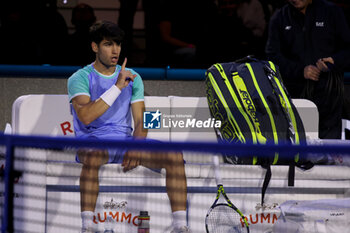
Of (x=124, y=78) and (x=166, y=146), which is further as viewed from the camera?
(x=124, y=78)

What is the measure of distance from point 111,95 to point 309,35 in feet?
4.61

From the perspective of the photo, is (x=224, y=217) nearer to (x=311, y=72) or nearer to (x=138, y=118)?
(x=138, y=118)

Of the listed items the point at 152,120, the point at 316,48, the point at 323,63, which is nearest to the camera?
the point at 152,120

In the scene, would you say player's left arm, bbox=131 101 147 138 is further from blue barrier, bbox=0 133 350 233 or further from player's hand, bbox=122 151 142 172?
blue barrier, bbox=0 133 350 233

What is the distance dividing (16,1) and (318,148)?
3.93 m

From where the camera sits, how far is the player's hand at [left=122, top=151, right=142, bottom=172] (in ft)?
5.69

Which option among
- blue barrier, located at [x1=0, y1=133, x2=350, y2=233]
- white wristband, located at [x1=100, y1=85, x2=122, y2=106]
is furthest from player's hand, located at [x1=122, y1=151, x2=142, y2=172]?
white wristband, located at [x1=100, y1=85, x2=122, y2=106]

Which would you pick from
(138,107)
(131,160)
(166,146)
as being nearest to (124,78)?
(138,107)

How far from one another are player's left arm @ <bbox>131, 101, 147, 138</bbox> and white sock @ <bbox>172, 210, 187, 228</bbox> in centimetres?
120

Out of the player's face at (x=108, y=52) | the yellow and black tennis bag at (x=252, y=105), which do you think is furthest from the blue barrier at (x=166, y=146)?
the player's face at (x=108, y=52)

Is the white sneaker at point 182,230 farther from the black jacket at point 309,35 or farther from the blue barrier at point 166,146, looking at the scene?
the black jacket at point 309,35

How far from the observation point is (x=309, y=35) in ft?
12.4

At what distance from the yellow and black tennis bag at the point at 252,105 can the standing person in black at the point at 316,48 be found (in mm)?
317

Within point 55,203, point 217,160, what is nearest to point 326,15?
point 217,160
